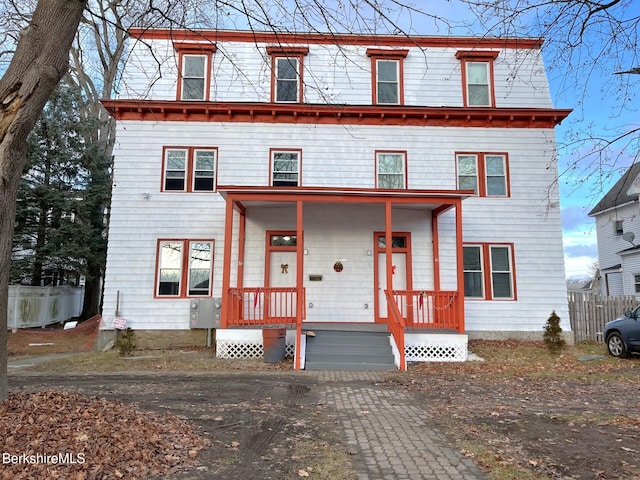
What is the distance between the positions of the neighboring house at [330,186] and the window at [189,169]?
0.11ft

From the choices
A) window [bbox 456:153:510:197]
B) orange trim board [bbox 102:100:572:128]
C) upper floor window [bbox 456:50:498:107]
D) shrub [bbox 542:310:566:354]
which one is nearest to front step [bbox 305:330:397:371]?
shrub [bbox 542:310:566:354]

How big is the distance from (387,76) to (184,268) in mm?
8715

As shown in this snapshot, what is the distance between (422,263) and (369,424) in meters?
7.69

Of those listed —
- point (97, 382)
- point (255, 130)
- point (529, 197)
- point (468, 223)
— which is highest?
point (255, 130)

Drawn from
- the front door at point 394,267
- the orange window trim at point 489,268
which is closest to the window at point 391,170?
the front door at point 394,267

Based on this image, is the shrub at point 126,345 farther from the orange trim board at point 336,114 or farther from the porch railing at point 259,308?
the orange trim board at point 336,114

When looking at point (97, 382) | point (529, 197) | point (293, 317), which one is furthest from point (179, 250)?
point (529, 197)

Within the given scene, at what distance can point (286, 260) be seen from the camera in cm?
1245

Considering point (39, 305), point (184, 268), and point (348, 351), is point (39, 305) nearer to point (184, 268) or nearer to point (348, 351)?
point (184, 268)

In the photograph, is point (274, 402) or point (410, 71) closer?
point (274, 402)

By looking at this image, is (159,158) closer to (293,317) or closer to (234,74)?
(234,74)

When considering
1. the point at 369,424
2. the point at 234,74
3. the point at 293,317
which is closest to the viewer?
the point at 369,424

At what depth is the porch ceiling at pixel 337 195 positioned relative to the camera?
412 inches

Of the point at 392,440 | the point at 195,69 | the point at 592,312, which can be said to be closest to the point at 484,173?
the point at 592,312
